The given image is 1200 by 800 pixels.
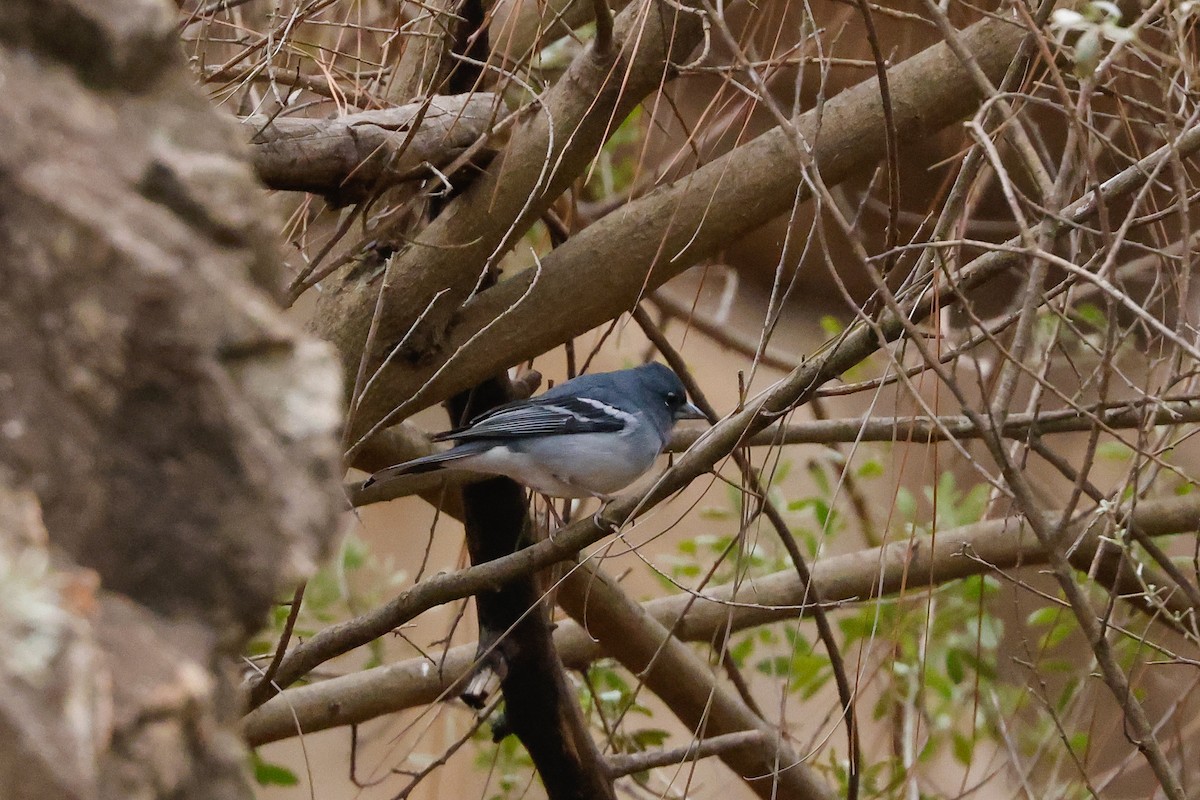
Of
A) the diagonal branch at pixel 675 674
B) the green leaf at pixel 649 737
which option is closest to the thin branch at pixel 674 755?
the diagonal branch at pixel 675 674

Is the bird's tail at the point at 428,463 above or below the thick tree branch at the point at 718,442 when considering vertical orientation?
above

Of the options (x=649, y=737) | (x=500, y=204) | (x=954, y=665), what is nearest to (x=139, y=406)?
(x=500, y=204)

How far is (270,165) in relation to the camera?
2.23 meters

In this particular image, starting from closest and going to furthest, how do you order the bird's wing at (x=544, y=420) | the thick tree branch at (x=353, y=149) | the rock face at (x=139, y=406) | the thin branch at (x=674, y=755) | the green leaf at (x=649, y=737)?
the rock face at (x=139, y=406) < the thick tree branch at (x=353, y=149) < the thin branch at (x=674, y=755) < the bird's wing at (x=544, y=420) < the green leaf at (x=649, y=737)

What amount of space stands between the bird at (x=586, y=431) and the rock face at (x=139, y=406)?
2.15 metres

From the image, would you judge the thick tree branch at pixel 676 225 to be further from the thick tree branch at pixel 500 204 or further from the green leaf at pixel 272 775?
the green leaf at pixel 272 775

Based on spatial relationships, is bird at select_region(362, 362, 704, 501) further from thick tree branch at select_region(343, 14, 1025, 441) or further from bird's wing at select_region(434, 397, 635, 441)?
thick tree branch at select_region(343, 14, 1025, 441)

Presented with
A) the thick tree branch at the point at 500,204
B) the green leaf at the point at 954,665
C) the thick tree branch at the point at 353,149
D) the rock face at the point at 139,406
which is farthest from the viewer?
the green leaf at the point at 954,665

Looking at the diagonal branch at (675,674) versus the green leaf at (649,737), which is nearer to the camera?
the diagonal branch at (675,674)

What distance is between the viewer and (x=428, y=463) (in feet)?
9.21

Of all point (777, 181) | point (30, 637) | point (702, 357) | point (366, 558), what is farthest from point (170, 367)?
point (702, 357)

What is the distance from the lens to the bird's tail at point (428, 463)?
2.68 m

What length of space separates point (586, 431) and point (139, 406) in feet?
9.17

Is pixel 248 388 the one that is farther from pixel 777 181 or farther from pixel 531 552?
pixel 777 181
